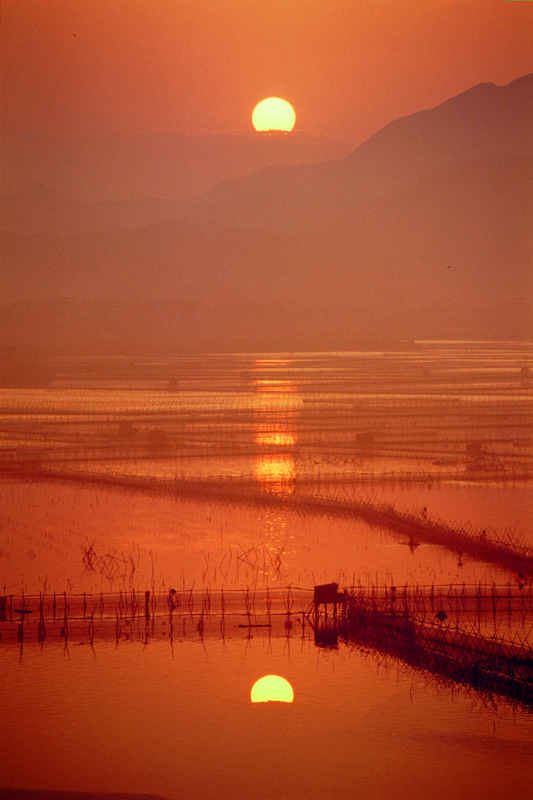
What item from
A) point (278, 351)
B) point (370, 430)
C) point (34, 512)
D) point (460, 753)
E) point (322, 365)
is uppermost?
point (278, 351)

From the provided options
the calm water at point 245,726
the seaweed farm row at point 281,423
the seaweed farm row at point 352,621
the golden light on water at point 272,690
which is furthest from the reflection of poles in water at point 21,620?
the seaweed farm row at point 281,423

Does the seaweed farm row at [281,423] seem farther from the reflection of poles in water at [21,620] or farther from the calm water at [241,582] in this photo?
the reflection of poles in water at [21,620]

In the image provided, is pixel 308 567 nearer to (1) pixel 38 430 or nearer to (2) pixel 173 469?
(2) pixel 173 469

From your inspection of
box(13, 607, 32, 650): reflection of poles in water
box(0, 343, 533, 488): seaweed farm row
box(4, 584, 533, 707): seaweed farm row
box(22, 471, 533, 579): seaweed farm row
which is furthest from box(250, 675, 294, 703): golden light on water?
box(0, 343, 533, 488): seaweed farm row

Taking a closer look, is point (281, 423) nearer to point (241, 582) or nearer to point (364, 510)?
point (364, 510)

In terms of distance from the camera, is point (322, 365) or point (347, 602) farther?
point (322, 365)

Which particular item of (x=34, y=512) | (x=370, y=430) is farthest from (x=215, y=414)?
(x=34, y=512)
